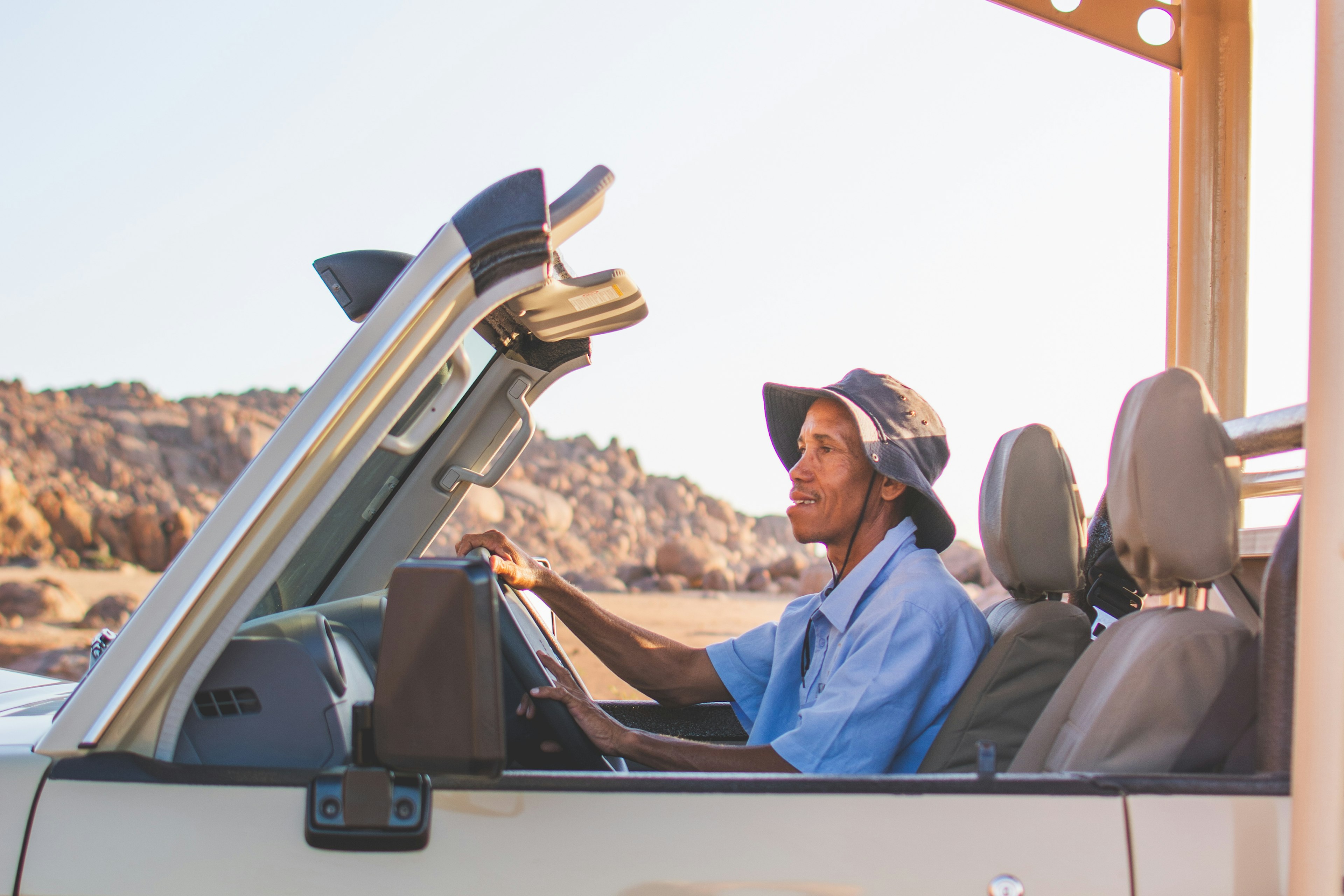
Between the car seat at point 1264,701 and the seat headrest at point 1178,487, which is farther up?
the seat headrest at point 1178,487

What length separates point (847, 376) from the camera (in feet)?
8.29

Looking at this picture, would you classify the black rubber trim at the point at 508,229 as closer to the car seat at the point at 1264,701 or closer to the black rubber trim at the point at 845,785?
the black rubber trim at the point at 845,785

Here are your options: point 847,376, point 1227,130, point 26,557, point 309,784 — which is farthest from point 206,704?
point 26,557

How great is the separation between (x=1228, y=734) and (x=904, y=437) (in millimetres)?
974

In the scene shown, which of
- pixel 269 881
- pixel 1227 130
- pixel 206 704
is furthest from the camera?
pixel 1227 130

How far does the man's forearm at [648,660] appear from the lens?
2760mm

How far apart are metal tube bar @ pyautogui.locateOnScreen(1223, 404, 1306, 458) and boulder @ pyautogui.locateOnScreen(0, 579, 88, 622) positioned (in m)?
21.2

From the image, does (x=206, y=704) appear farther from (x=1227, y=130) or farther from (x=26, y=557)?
(x=26, y=557)

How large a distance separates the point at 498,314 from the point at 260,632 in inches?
36.0

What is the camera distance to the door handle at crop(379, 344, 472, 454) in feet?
4.98

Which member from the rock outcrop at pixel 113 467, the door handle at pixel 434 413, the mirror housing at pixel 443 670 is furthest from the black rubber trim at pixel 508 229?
the rock outcrop at pixel 113 467

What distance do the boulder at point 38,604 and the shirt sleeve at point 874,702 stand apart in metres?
20.8

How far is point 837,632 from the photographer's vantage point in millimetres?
2346

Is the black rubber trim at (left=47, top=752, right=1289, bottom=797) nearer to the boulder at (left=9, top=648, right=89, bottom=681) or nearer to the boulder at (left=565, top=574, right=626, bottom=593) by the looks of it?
the boulder at (left=9, top=648, right=89, bottom=681)
